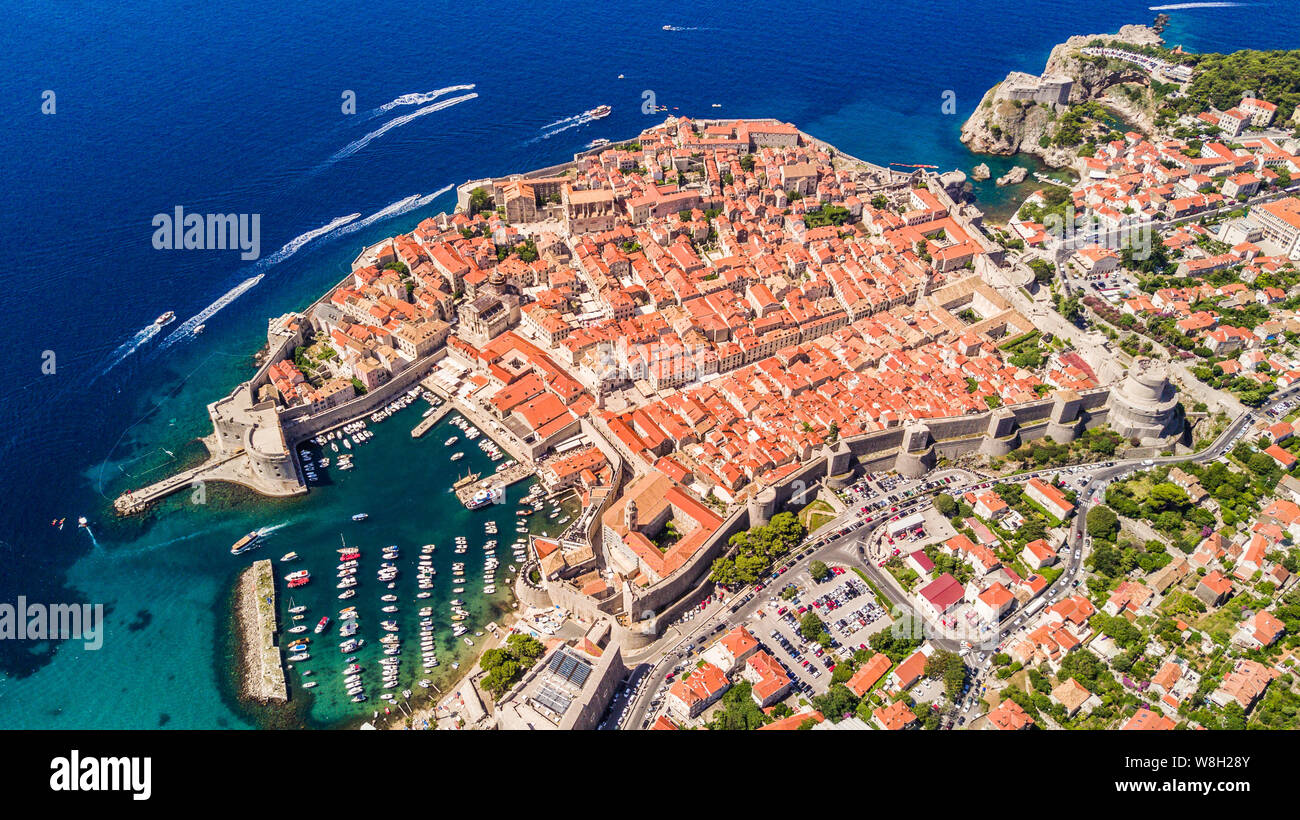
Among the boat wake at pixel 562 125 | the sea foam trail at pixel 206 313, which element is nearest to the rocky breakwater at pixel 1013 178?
the boat wake at pixel 562 125

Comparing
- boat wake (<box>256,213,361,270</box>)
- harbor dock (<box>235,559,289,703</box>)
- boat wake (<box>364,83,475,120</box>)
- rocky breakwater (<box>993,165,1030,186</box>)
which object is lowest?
harbor dock (<box>235,559,289,703</box>)

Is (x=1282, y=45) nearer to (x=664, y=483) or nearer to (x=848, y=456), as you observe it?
(x=848, y=456)

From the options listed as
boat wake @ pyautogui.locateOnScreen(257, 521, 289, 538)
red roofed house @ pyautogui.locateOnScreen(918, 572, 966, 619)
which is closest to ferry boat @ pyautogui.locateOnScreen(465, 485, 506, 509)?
boat wake @ pyautogui.locateOnScreen(257, 521, 289, 538)

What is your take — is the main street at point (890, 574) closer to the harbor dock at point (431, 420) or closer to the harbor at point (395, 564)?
the harbor at point (395, 564)

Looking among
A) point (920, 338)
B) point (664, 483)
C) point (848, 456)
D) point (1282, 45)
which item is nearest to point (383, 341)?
point (664, 483)

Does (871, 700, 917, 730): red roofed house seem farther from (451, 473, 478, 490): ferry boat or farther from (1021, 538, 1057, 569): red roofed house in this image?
(451, 473, 478, 490): ferry boat

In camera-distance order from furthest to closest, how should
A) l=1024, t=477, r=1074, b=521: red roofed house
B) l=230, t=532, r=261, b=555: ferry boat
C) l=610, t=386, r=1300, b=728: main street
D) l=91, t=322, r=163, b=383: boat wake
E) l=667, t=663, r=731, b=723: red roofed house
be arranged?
1. l=91, t=322, r=163, b=383: boat wake
2. l=230, t=532, r=261, b=555: ferry boat
3. l=1024, t=477, r=1074, b=521: red roofed house
4. l=610, t=386, r=1300, b=728: main street
5. l=667, t=663, r=731, b=723: red roofed house

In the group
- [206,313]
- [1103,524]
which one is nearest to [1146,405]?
[1103,524]
